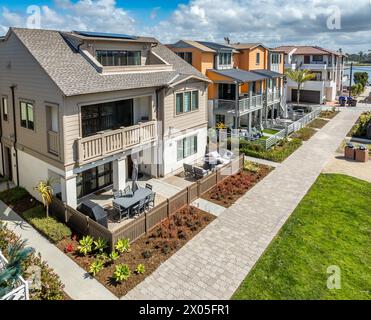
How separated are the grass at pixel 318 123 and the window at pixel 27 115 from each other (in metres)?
31.6

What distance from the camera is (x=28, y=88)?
53.5 feet

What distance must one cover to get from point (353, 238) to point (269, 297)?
6296 mm

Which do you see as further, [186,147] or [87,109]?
[186,147]

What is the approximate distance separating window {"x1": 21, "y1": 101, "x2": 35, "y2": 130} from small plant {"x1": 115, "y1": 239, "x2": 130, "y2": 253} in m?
8.01

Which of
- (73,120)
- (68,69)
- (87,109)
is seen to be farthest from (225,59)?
(73,120)

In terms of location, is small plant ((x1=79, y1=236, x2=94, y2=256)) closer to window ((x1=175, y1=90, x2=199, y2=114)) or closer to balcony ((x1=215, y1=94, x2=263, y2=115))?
window ((x1=175, y1=90, x2=199, y2=114))

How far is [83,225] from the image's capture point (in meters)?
14.1

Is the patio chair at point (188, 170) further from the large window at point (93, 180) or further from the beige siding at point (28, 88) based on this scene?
the beige siding at point (28, 88)

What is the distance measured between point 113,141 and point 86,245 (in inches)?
225

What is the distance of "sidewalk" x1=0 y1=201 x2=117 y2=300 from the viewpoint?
36.4ft

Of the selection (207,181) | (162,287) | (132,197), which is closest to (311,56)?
(207,181)

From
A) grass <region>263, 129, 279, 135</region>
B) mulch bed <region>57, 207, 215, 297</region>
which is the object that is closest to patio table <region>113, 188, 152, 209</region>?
mulch bed <region>57, 207, 215, 297</region>

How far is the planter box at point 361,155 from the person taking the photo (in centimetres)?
2609

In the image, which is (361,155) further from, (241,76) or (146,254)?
(146,254)
